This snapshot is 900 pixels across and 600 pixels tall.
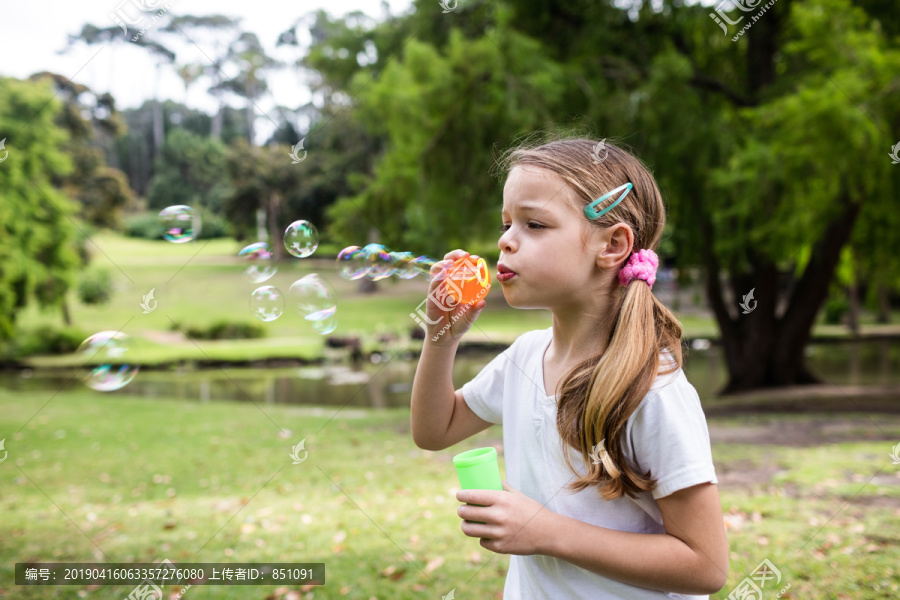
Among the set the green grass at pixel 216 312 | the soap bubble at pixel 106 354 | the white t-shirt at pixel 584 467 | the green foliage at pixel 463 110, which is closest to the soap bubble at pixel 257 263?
the soap bubble at pixel 106 354

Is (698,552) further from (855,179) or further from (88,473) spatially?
(855,179)

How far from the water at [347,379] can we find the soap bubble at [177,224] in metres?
8.76

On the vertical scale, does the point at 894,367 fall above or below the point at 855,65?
below

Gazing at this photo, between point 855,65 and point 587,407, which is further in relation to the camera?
point 855,65

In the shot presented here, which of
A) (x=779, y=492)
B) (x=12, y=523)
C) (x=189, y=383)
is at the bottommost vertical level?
(x=189, y=383)

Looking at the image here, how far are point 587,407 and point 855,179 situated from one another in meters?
7.71

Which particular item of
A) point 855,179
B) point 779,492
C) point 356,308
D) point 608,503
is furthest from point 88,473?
point 356,308

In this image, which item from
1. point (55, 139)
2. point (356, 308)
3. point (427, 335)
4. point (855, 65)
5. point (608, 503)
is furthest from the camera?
point (356, 308)

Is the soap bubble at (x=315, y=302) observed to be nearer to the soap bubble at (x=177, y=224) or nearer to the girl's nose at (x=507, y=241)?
the soap bubble at (x=177, y=224)

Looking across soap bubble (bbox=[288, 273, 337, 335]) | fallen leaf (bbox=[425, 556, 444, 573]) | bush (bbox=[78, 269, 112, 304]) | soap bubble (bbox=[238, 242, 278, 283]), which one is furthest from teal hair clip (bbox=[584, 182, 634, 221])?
bush (bbox=[78, 269, 112, 304])

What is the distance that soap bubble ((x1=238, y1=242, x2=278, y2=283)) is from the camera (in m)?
2.90

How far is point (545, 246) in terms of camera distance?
A: 1360mm

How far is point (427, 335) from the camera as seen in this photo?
155 cm

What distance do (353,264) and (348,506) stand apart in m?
2.99
